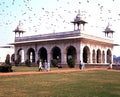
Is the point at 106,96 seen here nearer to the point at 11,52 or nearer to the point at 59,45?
the point at 59,45

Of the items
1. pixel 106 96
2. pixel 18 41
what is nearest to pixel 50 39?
pixel 18 41

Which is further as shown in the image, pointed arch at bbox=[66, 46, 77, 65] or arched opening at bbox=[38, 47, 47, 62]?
arched opening at bbox=[38, 47, 47, 62]

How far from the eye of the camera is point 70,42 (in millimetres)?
49000

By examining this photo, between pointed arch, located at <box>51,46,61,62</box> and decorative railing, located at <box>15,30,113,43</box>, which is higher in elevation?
decorative railing, located at <box>15,30,113,43</box>

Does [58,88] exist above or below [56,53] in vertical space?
below

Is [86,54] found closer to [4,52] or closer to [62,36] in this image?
[62,36]

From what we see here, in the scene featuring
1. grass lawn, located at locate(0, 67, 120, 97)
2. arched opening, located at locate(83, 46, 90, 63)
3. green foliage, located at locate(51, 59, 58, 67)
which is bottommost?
grass lawn, located at locate(0, 67, 120, 97)


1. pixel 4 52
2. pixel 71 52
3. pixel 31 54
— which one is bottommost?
pixel 31 54

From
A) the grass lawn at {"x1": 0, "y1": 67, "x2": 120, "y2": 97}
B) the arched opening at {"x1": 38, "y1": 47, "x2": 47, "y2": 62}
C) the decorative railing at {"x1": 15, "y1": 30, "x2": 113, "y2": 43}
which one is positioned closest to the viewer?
the grass lawn at {"x1": 0, "y1": 67, "x2": 120, "y2": 97}

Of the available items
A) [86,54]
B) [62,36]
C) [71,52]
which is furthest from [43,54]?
[86,54]

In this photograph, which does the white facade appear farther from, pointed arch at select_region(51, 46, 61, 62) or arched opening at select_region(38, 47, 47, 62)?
pointed arch at select_region(51, 46, 61, 62)

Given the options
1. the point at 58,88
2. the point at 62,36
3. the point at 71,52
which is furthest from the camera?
the point at 71,52

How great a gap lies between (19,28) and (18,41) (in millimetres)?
3038

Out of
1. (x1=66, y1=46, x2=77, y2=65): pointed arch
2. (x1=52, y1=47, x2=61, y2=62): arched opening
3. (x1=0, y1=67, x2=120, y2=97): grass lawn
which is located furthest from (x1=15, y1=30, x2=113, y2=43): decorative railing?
(x1=0, y1=67, x2=120, y2=97): grass lawn
